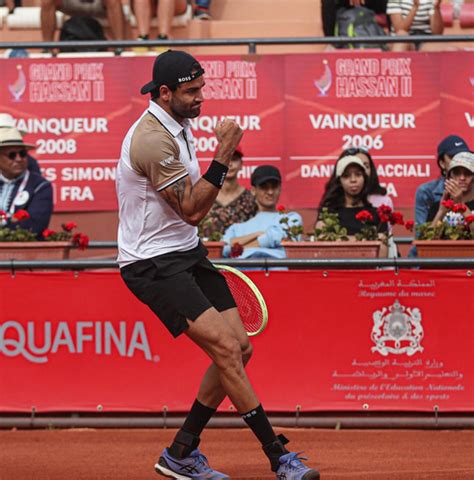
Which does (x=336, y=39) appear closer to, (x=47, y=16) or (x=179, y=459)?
(x=47, y=16)

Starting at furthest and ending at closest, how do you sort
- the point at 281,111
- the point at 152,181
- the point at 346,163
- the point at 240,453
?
the point at 281,111 < the point at 346,163 < the point at 240,453 < the point at 152,181

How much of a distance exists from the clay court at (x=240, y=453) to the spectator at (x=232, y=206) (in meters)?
1.93

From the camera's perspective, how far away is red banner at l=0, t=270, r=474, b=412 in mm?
8773

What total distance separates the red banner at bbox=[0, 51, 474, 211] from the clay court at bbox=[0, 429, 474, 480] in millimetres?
2887

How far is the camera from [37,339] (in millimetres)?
9078

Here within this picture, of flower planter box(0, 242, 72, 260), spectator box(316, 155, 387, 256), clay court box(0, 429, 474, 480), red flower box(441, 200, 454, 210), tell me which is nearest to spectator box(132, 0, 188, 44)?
spectator box(316, 155, 387, 256)

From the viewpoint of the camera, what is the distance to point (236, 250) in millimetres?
9359

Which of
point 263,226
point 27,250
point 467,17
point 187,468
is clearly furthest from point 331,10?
point 187,468

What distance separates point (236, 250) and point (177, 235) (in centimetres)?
262

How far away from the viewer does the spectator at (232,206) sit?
1024 centimetres

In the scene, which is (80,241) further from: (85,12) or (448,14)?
(448,14)

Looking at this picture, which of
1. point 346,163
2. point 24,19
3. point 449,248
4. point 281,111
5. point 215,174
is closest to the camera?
point 215,174

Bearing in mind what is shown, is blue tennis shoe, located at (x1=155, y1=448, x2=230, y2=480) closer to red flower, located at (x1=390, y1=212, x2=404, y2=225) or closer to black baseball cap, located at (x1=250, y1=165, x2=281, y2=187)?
red flower, located at (x1=390, y1=212, x2=404, y2=225)

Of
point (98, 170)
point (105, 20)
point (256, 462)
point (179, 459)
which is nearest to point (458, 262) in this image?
point (256, 462)
